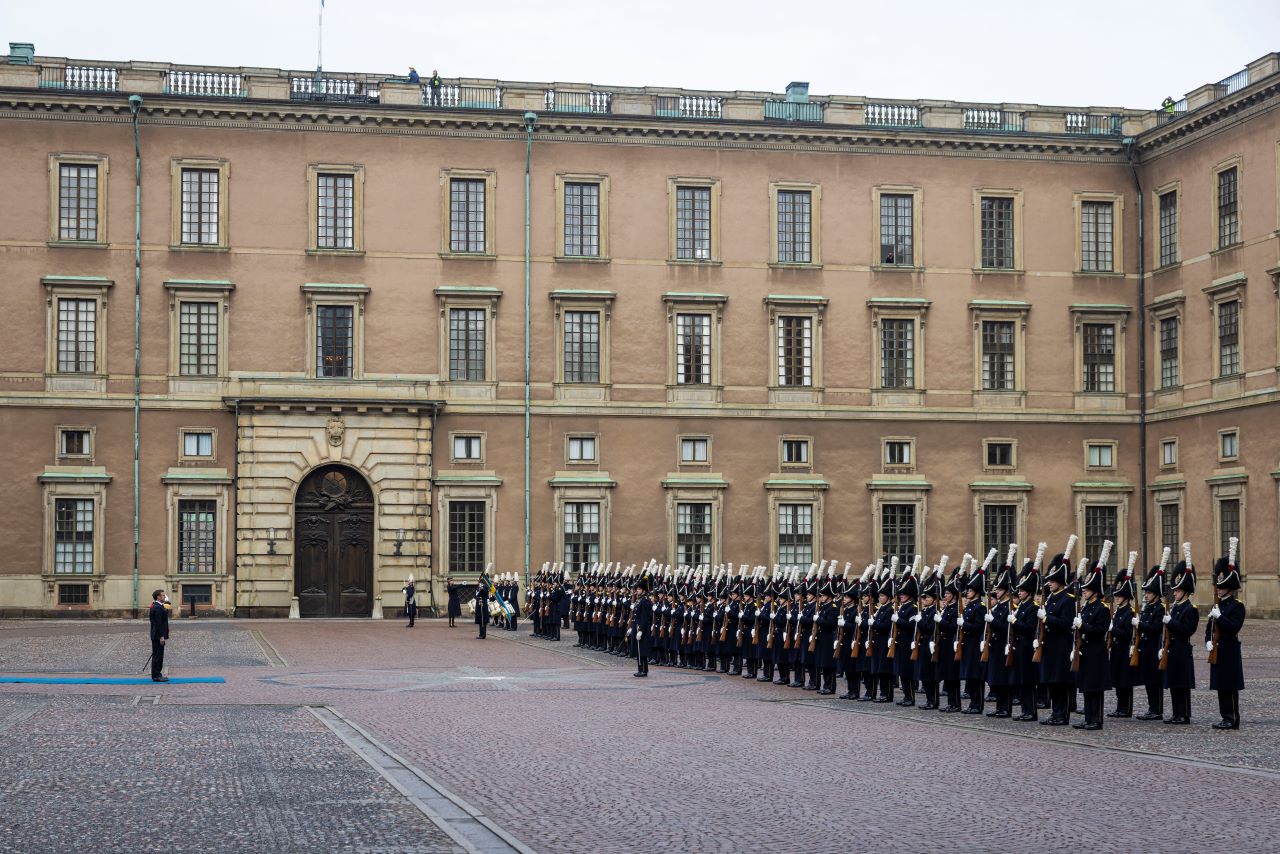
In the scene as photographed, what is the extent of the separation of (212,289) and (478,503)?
1005 cm

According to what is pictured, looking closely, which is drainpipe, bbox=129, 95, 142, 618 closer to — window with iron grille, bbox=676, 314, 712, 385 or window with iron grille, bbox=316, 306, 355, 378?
window with iron grille, bbox=316, 306, 355, 378

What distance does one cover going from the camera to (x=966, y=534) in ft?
176

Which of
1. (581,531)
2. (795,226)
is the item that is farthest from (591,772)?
(795,226)

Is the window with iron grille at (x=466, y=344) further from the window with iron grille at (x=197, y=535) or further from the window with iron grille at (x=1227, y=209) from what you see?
A: the window with iron grille at (x=1227, y=209)

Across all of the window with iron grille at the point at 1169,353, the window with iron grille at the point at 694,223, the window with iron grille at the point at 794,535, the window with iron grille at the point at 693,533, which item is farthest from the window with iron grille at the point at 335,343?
the window with iron grille at the point at 1169,353

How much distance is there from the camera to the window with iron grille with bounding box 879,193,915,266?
54.4m

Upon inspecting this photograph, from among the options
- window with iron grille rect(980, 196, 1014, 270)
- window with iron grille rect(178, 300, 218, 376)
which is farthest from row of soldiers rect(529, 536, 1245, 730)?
window with iron grille rect(980, 196, 1014, 270)

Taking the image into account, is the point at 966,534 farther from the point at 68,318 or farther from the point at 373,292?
the point at 68,318

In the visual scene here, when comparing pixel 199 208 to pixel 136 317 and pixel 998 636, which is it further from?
pixel 998 636

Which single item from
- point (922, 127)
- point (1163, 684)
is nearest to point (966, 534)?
point (922, 127)

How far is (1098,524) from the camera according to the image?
179 feet

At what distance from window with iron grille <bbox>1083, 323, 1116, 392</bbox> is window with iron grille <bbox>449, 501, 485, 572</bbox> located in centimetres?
1968

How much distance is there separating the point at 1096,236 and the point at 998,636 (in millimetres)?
35405

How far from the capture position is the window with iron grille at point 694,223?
5359 centimetres
